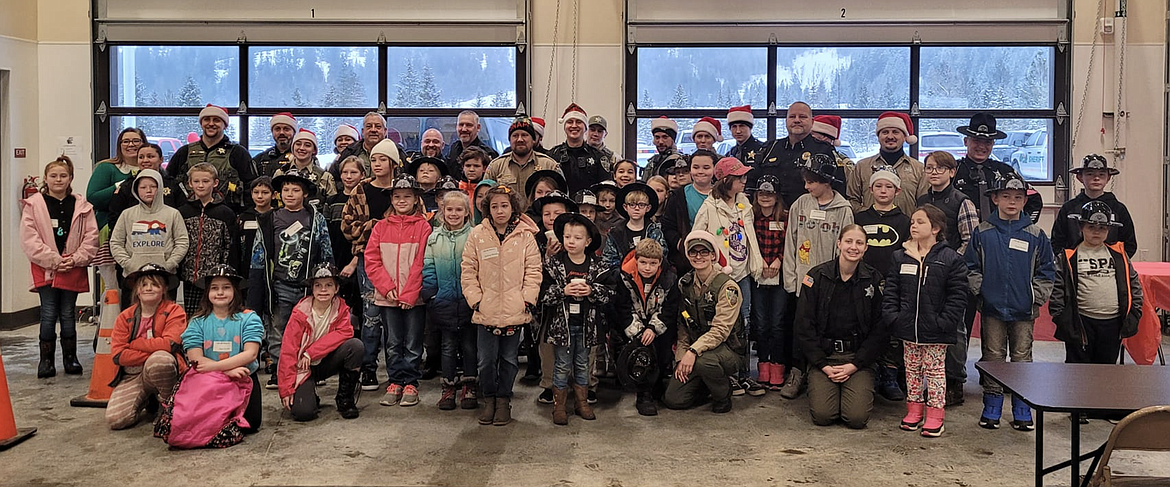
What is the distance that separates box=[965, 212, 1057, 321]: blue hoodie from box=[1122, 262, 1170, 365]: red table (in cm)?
83

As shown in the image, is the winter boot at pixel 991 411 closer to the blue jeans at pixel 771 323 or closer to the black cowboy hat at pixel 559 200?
the blue jeans at pixel 771 323

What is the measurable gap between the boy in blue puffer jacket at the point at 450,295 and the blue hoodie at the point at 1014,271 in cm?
284

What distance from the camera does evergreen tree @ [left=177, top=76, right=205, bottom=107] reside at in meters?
8.50

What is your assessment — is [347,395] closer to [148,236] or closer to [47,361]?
[148,236]

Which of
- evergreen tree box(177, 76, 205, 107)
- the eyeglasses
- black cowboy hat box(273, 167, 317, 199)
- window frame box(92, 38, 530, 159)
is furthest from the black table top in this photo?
evergreen tree box(177, 76, 205, 107)

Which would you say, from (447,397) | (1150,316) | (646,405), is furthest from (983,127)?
(447,397)

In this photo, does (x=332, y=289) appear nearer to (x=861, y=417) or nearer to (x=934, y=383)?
(x=861, y=417)

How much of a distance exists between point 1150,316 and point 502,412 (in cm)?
400

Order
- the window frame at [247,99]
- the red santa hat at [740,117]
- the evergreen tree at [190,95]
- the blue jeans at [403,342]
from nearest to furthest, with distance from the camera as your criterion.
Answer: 1. the blue jeans at [403,342]
2. the red santa hat at [740,117]
3. the window frame at [247,99]
4. the evergreen tree at [190,95]

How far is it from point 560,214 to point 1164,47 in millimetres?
6586

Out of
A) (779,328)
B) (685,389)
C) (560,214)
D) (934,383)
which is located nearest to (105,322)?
A: (560,214)

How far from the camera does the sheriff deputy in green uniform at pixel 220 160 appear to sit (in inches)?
249

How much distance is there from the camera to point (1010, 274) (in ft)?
15.6

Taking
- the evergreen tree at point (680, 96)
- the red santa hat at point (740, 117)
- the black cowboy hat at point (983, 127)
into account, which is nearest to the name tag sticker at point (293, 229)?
the red santa hat at point (740, 117)
